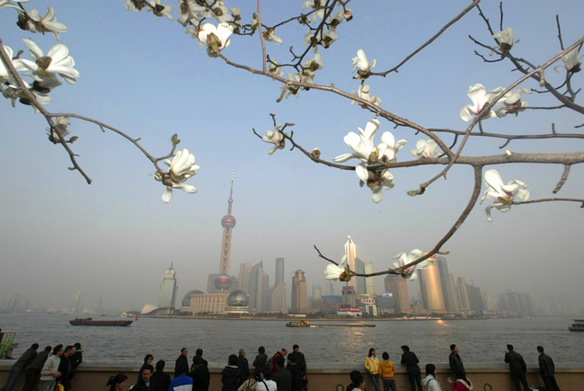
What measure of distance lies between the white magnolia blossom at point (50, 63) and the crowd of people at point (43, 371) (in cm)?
541

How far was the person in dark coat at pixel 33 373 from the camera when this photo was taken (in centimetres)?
446

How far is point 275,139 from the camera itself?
137 cm

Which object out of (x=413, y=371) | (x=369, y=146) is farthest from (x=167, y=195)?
(x=413, y=371)

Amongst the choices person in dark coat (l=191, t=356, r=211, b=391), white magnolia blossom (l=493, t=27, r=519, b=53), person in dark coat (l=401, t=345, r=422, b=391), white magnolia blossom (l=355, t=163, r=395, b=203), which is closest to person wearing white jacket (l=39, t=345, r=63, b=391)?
person in dark coat (l=191, t=356, r=211, b=391)

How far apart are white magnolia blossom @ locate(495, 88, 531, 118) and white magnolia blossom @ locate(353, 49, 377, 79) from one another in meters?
0.62

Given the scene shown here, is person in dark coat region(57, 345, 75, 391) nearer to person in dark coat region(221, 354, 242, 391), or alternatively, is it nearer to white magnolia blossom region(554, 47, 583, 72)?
person in dark coat region(221, 354, 242, 391)

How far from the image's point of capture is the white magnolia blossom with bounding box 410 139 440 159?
3.70 feet

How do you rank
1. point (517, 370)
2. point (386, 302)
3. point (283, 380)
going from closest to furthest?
point (283, 380) → point (517, 370) → point (386, 302)

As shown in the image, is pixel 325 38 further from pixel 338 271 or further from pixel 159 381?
pixel 159 381

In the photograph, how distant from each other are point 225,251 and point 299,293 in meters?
42.6

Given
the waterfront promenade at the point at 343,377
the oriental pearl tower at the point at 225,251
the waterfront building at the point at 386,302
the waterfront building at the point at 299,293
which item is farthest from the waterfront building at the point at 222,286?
the waterfront promenade at the point at 343,377

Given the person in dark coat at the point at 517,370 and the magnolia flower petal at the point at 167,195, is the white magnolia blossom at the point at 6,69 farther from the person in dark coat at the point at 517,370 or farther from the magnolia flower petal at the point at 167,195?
the person in dark coat at the point at 517,370

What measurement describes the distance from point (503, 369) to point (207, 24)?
6.63m

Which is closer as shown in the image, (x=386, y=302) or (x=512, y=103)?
(x=512, y=103)
